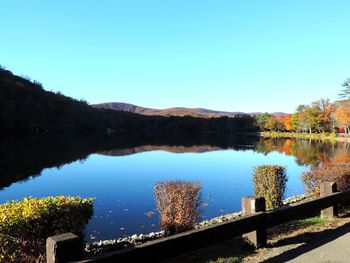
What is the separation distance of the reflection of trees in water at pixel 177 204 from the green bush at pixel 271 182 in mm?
2942

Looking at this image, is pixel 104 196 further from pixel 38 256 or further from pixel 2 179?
pixel 38 256

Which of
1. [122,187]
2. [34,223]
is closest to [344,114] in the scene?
[122,187]

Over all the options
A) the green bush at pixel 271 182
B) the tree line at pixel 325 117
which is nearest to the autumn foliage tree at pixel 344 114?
the tree line at pixel 325 117

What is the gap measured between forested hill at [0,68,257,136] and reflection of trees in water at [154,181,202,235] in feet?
376

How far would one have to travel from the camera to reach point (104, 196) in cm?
2100

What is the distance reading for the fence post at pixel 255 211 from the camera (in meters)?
6.45

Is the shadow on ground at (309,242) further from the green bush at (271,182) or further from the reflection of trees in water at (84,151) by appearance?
the reflection of trees in water at (84,151)

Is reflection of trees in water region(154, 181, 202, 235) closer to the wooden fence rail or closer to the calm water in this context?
the calm water

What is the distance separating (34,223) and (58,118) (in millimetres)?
157513

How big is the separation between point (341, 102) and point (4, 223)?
108079mm

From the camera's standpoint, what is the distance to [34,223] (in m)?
5.46

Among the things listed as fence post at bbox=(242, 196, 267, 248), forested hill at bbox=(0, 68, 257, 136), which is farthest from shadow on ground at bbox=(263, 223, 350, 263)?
forested hill at bbox=(0, 68, 257, 136)

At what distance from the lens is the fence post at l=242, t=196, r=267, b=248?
645 centimetres

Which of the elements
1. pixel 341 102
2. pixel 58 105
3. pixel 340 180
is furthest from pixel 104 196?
pixel 58 105
